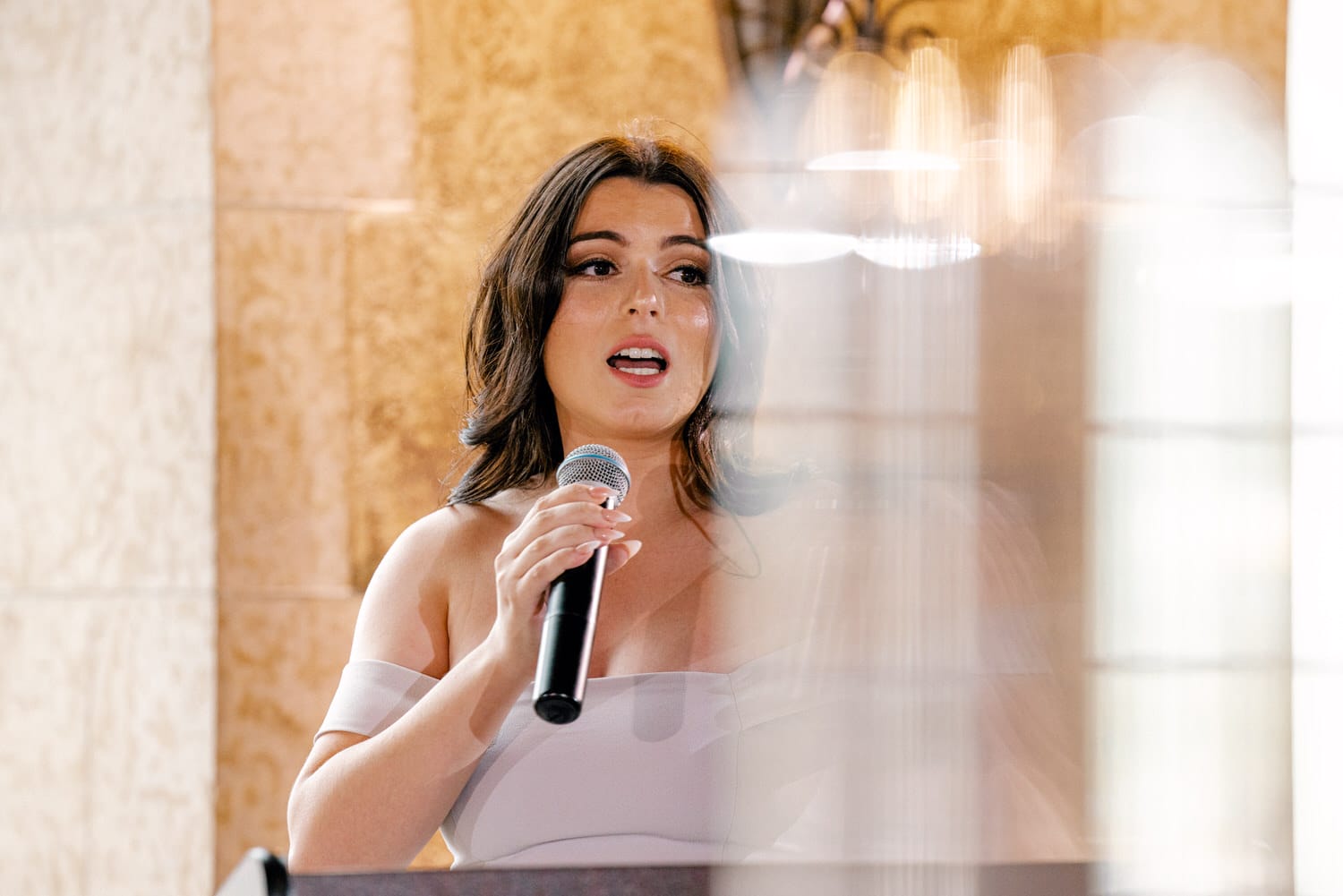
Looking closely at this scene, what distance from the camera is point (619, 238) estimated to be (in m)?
0.97

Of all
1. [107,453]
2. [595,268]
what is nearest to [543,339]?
[595,268]

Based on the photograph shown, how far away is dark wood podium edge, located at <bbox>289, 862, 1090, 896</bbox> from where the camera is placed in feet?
3.06

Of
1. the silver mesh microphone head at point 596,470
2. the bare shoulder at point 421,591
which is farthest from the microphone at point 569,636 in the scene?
the bare shoulder at point 421,591

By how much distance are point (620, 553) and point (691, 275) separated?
9.7 inches

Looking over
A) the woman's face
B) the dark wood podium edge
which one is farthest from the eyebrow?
the dark wood podium edge

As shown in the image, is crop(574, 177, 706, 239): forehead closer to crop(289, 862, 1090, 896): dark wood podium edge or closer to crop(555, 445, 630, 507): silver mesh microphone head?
crop(555, 445, 630, 507): silver mesh microphone head

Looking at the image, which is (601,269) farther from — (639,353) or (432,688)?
(432,688)

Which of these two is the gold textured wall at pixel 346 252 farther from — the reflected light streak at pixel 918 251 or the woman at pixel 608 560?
the reflected light streak at pixel 918 251

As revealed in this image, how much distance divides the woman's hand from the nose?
168mm

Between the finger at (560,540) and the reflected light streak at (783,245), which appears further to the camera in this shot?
the reflected light streak at (783,245)

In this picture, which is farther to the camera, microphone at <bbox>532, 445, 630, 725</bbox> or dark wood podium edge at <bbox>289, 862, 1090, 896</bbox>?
dark wood podium edge at <bbox>289, 862, 1090, 896</bbox>

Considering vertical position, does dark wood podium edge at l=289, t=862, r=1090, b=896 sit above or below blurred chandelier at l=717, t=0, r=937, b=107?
below

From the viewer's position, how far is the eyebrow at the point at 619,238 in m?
0.97

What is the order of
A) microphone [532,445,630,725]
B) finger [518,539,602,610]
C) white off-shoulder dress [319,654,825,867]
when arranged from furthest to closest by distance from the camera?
white off-shoulder dress [319,654,825,867], finger [518,539,602,610], microphone [532,445,630,725]
